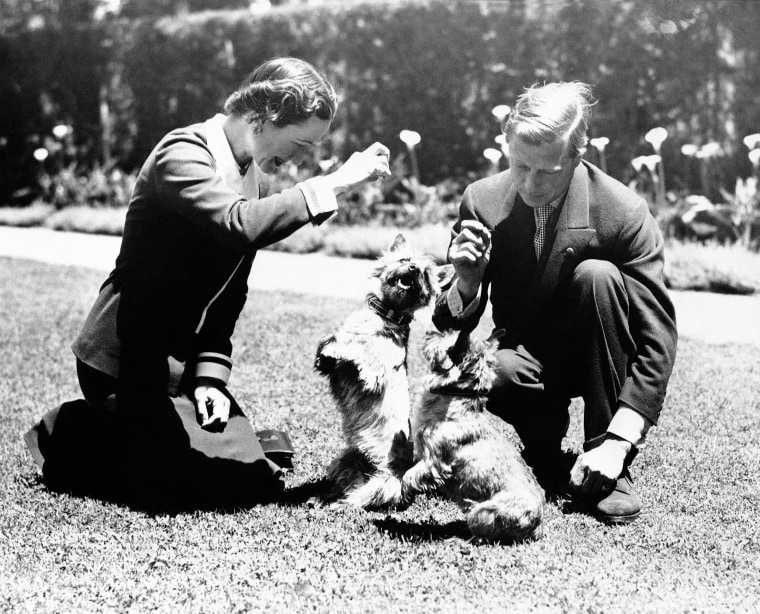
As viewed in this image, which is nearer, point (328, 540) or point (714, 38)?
point (328, 540)

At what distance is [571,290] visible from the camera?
367 centimetres

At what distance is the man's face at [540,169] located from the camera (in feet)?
11.1

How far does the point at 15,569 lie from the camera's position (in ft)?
10.6

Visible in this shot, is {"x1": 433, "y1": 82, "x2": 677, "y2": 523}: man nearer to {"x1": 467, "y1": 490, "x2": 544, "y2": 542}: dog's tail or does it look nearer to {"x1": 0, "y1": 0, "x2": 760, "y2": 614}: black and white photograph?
{"x1": 0, "y1": 0, "x2": 760, "y2": 614}: black and white photograph

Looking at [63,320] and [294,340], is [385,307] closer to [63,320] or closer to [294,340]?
[294,340]

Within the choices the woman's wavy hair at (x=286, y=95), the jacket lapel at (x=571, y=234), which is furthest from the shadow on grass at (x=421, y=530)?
the woman's wavy hair at (x=286, y=95)

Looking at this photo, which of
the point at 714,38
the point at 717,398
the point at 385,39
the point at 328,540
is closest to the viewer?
the point at 328,540

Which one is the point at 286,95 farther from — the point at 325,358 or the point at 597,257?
the point at 597,257

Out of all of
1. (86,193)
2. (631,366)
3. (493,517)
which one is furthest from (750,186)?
(86,193)

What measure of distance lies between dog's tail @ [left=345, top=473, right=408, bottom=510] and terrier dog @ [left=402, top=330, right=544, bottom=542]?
0.10 meters

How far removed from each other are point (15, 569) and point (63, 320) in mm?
4050

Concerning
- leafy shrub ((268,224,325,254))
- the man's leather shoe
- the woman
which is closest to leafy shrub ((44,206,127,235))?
leafy shrub ((268,224,325,254))

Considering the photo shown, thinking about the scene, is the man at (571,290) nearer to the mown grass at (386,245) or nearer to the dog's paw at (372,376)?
the dog's paw at (372,376)

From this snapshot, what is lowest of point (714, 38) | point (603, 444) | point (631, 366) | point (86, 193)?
point (86, 193)
